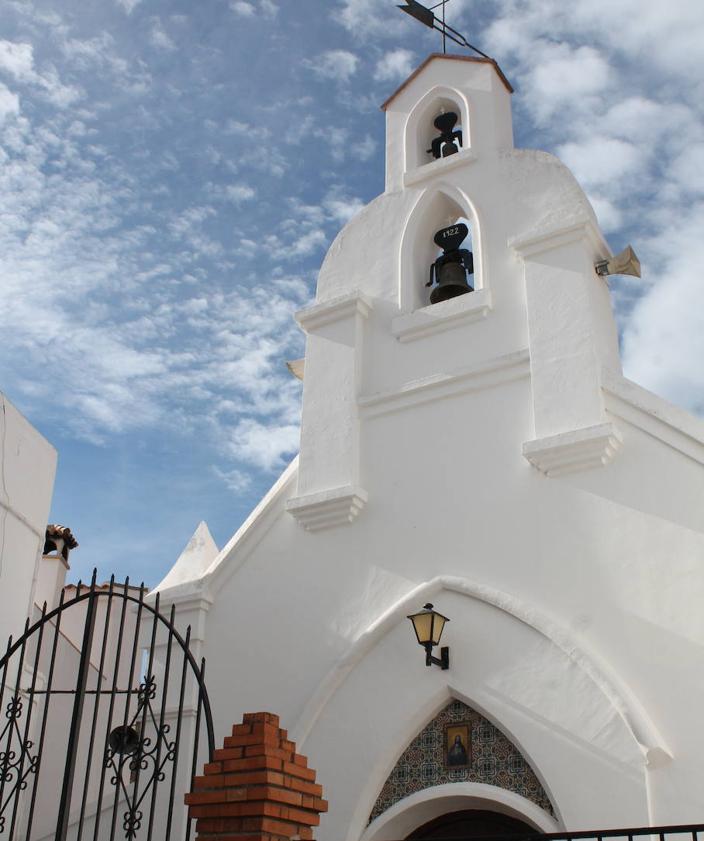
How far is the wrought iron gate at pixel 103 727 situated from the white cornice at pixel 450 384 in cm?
273

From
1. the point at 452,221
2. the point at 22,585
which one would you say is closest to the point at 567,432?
the point at 452,221

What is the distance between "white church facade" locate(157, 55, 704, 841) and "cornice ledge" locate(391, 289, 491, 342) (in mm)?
20

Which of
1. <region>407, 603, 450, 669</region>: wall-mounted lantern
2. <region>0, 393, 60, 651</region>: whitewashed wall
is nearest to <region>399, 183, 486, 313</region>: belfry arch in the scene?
<region>407, 603, 450, 669</region>: wall-mounted lantern

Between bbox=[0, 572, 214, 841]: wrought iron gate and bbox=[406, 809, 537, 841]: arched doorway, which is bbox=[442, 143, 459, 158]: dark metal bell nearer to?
bbox=[0, 572, 214, 841]: wrought iron gate

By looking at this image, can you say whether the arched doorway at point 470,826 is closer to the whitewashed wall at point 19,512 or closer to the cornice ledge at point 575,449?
the cornice ledge at point 575,449

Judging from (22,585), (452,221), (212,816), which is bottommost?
(212,816)

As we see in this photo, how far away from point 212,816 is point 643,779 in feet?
9.93

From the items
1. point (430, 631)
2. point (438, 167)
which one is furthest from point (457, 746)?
point (438, 167)

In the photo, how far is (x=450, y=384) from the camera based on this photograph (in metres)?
8.82

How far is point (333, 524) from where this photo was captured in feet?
29.1

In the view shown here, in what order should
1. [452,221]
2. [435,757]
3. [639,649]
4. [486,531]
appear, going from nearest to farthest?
[639,649]
[435,757]
[486,531]
[452,221]

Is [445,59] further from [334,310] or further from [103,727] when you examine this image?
[103,727]

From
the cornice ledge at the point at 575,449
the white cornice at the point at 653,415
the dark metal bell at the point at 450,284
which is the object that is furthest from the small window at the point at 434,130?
the cornice ledge at the point at 575,449

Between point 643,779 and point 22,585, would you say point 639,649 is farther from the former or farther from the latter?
point 22,585
